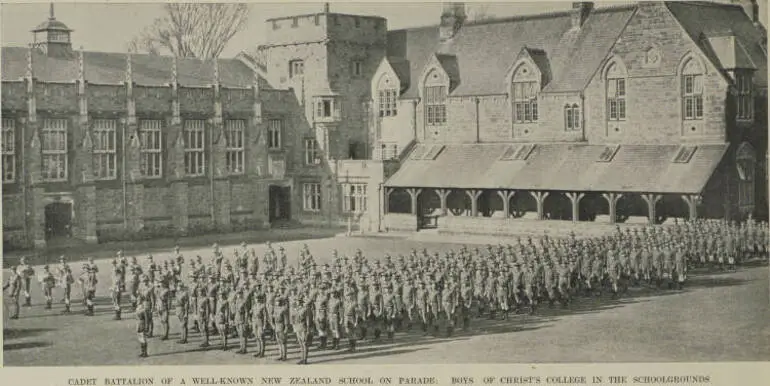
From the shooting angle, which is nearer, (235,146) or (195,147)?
(195,147)

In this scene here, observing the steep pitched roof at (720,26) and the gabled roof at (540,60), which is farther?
the gabled roof at (540,60)

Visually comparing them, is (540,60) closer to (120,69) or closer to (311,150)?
(311,150)

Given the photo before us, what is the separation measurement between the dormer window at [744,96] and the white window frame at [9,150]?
81.6 feet

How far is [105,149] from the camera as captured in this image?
3612 cm

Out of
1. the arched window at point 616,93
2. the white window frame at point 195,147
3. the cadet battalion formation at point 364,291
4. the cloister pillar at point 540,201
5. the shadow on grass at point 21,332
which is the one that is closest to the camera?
the cadet battalion formation at point 364,291

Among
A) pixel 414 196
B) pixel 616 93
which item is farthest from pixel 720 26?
pixel 414 196

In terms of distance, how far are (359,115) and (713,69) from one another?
16644 millimetres

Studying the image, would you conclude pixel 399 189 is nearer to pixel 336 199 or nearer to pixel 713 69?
pixel 336 199

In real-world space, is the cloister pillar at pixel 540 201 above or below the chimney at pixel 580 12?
below

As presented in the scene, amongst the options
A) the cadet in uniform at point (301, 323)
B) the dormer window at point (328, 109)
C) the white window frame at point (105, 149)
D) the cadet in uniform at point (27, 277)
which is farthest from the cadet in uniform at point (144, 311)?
the dormer window at point (328, 109)

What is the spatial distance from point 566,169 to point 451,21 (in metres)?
10.7

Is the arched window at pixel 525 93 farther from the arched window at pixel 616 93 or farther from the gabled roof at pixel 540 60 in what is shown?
the arched window at pixel 616 93

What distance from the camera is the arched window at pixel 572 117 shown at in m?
35.9

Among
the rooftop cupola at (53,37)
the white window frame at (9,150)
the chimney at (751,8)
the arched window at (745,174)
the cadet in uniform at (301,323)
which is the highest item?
the chimney at (751,8)
